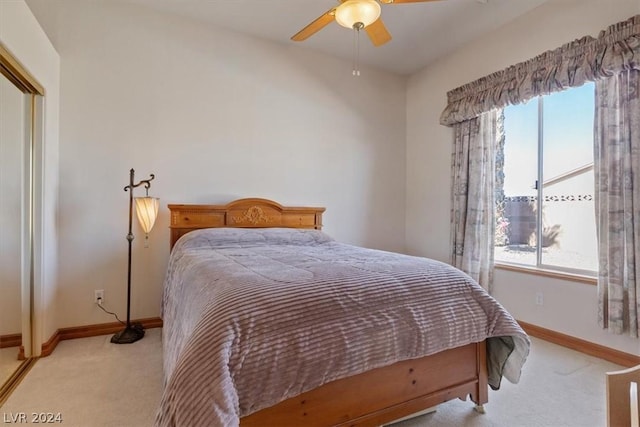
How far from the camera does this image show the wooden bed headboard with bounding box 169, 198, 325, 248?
304cm

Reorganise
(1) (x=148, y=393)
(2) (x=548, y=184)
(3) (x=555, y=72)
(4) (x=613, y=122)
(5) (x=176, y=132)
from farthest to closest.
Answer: (5) (x=176, y=132)
(2) (x=548, y=184)
(3) (x=555, y=72)
(4) (x=613, y=122)
(1) (x=148, y=393)

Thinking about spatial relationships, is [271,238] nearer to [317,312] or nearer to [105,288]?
[105,288]

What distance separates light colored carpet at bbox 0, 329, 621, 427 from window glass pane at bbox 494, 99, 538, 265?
105 cm

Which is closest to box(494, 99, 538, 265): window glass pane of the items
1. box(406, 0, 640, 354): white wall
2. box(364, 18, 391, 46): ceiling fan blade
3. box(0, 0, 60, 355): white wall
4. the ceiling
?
box(406, 0, 640, 354): white wall

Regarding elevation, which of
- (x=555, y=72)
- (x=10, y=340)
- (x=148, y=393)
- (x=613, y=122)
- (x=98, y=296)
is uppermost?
(x=555, y=72)

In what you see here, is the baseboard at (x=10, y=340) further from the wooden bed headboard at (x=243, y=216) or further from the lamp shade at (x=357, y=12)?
the lamp shade at (x=357, y=12)

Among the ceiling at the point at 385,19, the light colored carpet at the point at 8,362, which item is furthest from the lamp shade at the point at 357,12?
the light colored carpet at the point at 8,362

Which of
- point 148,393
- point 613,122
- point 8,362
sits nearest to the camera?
point 148,393

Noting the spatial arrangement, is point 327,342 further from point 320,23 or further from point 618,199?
point 618,199

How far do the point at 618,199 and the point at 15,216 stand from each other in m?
4.21

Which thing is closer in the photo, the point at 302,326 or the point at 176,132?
the point at 302,326

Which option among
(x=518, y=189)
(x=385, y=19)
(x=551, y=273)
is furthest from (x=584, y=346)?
(x=385, y=19)

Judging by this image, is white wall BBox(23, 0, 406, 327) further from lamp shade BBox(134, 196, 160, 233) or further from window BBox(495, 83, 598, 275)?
window BBox(495, 83, 598, 275)

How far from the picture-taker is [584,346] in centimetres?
259
